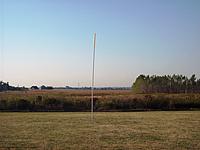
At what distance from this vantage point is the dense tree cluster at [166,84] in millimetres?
116488

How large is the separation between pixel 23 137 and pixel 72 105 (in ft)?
106

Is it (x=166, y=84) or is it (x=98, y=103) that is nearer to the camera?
(x=98, y=103)

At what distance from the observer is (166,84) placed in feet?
397

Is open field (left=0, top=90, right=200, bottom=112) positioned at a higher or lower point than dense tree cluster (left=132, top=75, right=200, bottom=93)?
lower

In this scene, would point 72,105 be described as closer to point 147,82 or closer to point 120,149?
point 120,149

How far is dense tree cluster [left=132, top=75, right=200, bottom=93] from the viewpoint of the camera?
382 ft

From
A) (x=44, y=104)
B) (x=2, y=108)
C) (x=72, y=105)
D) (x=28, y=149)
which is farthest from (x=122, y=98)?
(x=28, y=149)

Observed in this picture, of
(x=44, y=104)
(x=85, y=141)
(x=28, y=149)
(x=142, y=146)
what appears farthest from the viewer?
(x=44, y=104)

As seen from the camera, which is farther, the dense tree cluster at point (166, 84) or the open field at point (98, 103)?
the dense tree cluster at point (166, 84)

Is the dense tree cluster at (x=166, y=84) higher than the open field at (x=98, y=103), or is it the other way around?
the dense tree cluster at (x=166, y=84)

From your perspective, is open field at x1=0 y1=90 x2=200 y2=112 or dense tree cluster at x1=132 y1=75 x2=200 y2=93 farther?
dense tree cluster at x1=132 y1=75 x2=200 y2=93

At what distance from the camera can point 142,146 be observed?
13.0 metres

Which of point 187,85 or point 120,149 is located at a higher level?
point 187,85

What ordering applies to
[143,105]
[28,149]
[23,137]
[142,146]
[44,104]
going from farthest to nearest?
[143,105] < [44,104] < [23,137] < [142,146] < [28,149]
